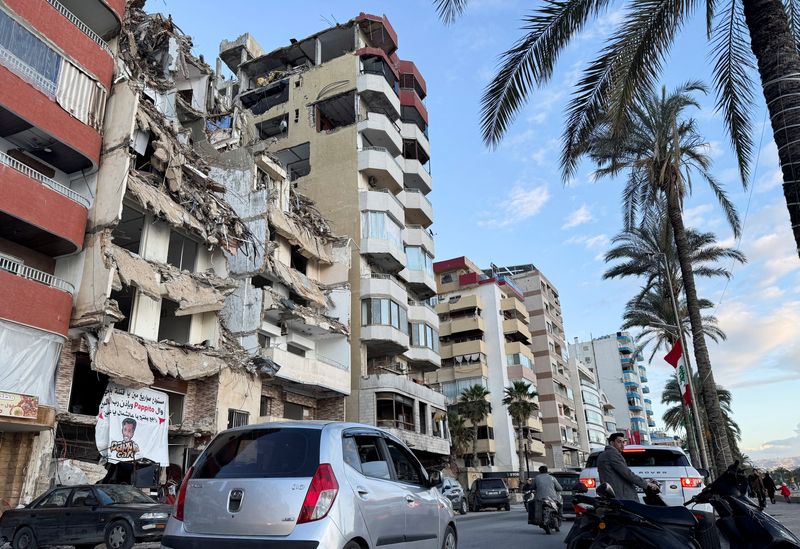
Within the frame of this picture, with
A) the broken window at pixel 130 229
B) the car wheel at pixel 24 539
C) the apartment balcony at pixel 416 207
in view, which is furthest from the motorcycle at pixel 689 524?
the apartment balcony at pixel 416 207

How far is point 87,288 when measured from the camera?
1806 centimetres

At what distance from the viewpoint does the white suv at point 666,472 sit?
34.0 feet

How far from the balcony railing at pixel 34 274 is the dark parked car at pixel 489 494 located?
823 inches

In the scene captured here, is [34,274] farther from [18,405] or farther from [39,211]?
[18,405]

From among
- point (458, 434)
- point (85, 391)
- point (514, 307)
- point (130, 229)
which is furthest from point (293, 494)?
point (514, 307)

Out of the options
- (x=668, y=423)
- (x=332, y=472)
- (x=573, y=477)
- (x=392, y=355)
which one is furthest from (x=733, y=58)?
(x=668, y=423)

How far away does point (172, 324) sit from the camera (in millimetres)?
23547

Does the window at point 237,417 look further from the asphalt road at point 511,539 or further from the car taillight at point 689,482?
the car taillight at point 689,482

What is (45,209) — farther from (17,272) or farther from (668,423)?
(668,423)

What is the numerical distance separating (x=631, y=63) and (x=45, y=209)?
15.5 m

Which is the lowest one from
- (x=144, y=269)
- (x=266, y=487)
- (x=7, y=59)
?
(x=266, y=487)

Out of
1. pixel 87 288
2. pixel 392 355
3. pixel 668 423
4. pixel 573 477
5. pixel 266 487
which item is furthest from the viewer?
pixel 668 423

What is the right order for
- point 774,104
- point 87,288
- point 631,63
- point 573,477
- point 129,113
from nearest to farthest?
point 774,104
point 631,63
point 87,288
point 129,113
point 573,477

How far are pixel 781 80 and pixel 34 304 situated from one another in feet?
57.0
